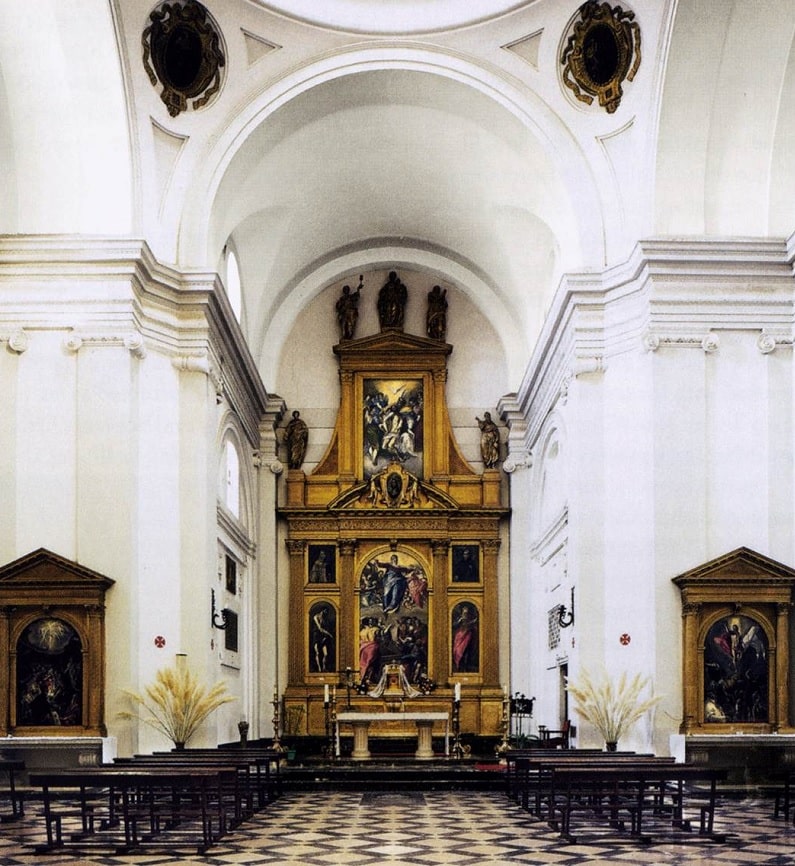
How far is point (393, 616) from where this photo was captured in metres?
27.1

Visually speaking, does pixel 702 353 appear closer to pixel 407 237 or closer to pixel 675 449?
pixel 675 449

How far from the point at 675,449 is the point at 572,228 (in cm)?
417

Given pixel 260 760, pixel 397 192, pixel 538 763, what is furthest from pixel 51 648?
pixel 397 192

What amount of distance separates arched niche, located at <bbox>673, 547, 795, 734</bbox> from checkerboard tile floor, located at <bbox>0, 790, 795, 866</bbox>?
1.91 metres

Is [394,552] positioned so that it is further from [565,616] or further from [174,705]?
[174,705]

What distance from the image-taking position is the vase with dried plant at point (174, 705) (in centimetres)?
1769

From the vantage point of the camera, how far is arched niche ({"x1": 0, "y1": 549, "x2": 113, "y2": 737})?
17406 mm

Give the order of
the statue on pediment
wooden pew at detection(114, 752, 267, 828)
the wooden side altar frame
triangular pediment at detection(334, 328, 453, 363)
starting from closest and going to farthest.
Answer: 1. wooden pew at detection(114, 752, 267, 828)
2. the wooden side altar frame
3. triangular pediment at detection(334, 328, 453, 363)
4. the statue on pediment

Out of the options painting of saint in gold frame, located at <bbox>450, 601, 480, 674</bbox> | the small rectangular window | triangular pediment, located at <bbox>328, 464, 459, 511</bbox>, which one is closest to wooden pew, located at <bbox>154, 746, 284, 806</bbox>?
the small rectangular window

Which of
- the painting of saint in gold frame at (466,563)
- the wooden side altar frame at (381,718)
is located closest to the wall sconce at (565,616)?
the wooden side altar frame at (381,718)

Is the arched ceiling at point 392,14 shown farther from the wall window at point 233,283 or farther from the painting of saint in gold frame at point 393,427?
the painting of saint in gold frame at point 393,427

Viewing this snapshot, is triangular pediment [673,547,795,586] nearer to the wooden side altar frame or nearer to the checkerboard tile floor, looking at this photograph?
the checkerboard tile floor

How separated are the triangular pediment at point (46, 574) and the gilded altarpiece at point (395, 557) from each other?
384 inches

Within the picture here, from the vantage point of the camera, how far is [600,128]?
19625 mm
